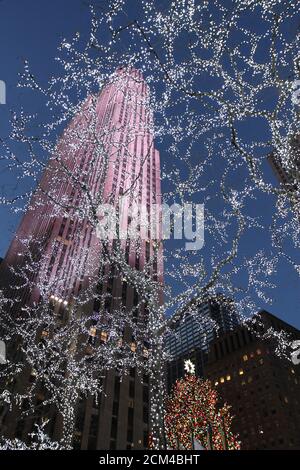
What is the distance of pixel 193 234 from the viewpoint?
13461 mm

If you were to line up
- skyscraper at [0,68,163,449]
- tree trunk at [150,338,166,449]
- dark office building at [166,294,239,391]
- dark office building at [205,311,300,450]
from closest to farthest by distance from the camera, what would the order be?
tree trunk at [150,338,166,449] → skyscraper at [0,68,163,449] → dark office building at [205,311,300,450] → dark office building at [166,294,239,391]

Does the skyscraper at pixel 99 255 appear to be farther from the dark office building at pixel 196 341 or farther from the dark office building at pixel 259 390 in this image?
the dark office building at pixel 196 341

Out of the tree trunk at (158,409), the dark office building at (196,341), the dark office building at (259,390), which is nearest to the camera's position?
the tree trunk at (158,409)

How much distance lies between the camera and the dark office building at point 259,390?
76250 mm

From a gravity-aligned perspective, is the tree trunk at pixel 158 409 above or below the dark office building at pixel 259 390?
below

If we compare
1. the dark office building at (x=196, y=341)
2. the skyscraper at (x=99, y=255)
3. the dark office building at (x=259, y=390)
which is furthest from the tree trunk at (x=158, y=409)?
the dark office building at (x=196, y=341)

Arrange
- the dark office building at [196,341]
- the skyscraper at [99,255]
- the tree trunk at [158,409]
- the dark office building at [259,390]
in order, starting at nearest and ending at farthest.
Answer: the tree trunk at [158,409], the skyscraper at [99,255], the dark office building at [259,390], the dark office building at [196,341]

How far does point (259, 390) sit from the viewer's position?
267ft

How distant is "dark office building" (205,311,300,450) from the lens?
7625 centimetres

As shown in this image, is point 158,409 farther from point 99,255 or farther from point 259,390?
point 259,390

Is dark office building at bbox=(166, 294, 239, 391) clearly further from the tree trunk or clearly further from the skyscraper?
the tree trunk

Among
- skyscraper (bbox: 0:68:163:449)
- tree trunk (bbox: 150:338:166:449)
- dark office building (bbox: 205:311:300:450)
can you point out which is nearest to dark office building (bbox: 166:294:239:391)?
dark office building (bbox: 205:311:300:450)

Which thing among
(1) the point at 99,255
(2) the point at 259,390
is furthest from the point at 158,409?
(2) the point at 259,390
